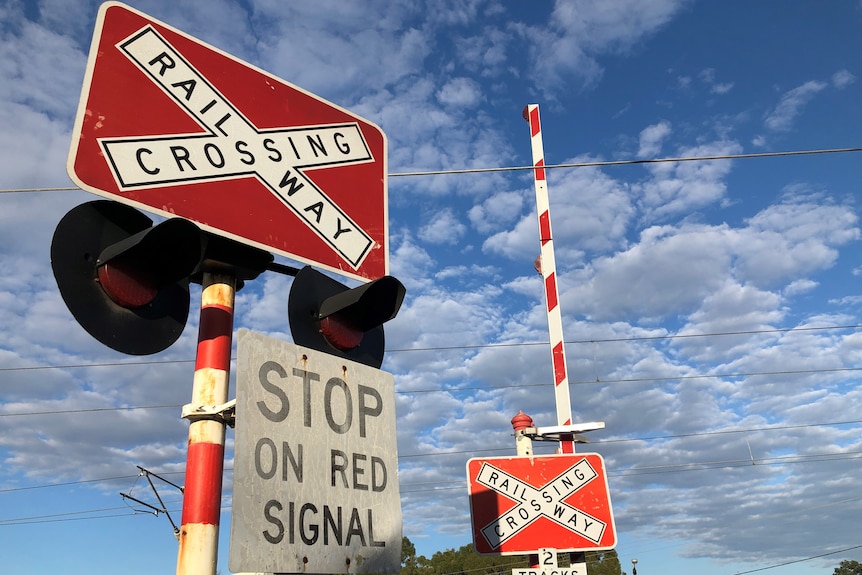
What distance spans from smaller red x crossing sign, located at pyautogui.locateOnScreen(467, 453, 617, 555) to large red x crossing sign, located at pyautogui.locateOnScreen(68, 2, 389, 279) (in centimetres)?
279

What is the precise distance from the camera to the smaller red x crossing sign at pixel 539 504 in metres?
5.04

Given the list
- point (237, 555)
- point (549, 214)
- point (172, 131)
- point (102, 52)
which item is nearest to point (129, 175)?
point (172, 131)

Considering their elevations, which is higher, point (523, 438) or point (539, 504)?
point (523, 438)

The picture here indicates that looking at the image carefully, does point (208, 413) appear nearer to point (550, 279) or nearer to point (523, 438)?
point (523, 438)

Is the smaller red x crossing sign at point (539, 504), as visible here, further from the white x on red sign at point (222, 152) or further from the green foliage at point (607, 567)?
the green foliage at point (607, 567)

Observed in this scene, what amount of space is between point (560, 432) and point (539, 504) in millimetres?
679

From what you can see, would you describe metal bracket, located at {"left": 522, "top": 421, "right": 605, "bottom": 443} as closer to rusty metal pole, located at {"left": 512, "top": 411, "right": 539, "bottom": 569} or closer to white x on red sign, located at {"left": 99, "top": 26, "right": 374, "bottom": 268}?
rusty metal pole, located at {"left": 512, "top": 411, "right": 539, "bottom": 569}

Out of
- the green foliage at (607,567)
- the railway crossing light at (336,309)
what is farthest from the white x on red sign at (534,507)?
the green foliage at (607,567)

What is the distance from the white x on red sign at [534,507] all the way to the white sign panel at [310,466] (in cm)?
325

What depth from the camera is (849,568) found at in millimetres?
85438

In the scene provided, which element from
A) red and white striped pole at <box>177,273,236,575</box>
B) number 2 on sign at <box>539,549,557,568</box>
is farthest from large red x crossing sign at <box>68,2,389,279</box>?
number 2 on sign at <box>539,549,557,568</box>

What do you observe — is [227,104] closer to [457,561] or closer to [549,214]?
Answer: [549,214]

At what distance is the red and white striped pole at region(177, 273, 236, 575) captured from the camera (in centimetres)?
202

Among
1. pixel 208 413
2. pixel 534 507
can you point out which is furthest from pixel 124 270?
pixel 534 507
